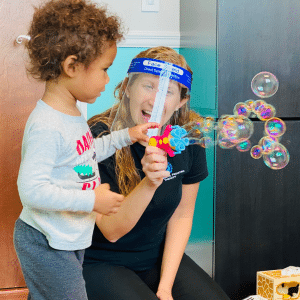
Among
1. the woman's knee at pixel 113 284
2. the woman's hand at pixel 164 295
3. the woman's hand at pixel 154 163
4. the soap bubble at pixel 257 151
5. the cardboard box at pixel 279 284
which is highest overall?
the woman's hand at pixel 154 163

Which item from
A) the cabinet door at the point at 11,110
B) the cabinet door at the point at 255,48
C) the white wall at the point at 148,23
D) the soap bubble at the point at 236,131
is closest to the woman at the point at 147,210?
the soap bubble at the point at 236,131

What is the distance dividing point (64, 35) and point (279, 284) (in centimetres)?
119

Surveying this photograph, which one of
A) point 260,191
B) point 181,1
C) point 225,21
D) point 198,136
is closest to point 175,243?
point 198,136

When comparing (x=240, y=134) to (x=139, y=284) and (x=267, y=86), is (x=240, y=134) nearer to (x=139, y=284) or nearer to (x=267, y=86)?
(x=267, y=86)

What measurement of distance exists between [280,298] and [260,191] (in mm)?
406

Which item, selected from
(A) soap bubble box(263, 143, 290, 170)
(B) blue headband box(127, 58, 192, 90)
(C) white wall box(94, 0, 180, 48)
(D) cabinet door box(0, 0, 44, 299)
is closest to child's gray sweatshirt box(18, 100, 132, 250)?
(B) blue headband box(127, 58, 192, 90)

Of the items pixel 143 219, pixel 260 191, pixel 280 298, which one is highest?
pixel 143 219

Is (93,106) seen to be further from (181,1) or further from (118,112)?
(118,112)

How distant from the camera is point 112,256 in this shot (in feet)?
3.82

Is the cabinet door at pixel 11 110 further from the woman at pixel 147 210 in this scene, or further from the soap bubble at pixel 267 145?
the soap bubble at pixel 267 145

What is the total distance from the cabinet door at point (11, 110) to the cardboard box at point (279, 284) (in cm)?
107

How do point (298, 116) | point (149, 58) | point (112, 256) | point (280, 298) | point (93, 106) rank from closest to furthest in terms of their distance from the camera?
point (149, 58) < point (112, 256) < point (280, 298) < point (298, 116) < point (93, 106)

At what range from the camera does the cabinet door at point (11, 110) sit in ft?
5.70

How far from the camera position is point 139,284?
108 centimetres
